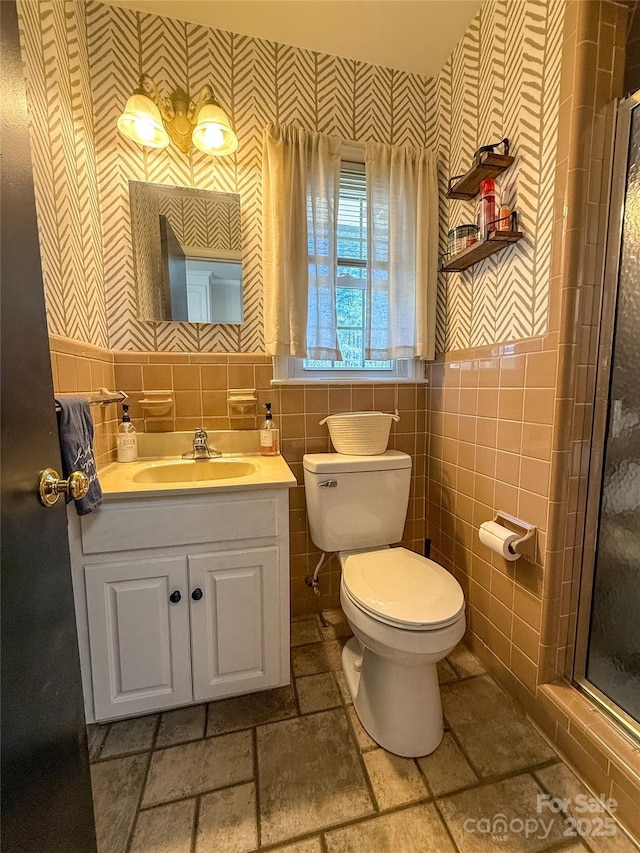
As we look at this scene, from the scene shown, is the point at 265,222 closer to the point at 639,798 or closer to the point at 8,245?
the point at 8,245

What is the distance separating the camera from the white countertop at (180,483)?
1072 mm

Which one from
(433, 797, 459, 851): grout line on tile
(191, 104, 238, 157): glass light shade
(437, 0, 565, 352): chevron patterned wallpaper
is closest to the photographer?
(433, 797, 459, 851): grout line on tile

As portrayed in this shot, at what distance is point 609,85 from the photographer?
3.35ft

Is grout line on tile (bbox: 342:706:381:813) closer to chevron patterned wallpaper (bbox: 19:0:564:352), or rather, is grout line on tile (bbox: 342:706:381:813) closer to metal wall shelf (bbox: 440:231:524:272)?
chevron patterned wallpaper (bbox: 19:0:564:352)

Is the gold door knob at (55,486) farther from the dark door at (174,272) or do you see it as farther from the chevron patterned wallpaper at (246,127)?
the dark door at (174,272)

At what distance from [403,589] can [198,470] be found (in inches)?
35.5

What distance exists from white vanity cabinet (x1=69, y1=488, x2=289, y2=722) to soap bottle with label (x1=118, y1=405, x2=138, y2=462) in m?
0.44

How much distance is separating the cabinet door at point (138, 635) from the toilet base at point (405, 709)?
621mm

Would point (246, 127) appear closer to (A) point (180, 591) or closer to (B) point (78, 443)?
(B) point (78, 443)

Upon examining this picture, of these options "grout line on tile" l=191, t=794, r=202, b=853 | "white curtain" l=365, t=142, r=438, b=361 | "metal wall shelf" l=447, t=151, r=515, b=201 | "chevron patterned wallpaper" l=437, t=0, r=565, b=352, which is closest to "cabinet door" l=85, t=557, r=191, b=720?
"grout line on tile" l=191, t=794, r=202, b=853

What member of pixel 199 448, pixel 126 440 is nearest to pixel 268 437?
pixel 199 448

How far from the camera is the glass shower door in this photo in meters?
1.02

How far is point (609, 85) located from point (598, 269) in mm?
512

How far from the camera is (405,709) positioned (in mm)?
1102
